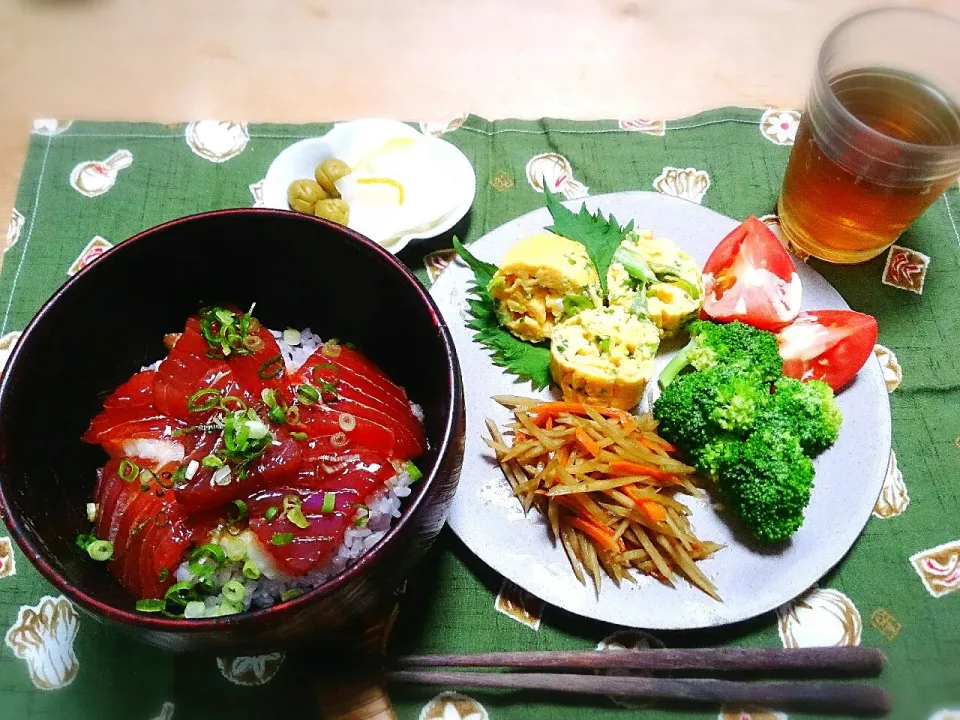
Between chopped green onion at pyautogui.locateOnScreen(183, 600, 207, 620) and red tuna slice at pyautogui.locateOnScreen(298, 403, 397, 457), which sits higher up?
red tuna slice at pyautogui.locateOnScreen(298, 403, 397, 457)

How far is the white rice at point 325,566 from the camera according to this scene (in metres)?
1.18

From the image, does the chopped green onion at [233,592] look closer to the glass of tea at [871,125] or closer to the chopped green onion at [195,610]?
the chopped green onion at [195,610]

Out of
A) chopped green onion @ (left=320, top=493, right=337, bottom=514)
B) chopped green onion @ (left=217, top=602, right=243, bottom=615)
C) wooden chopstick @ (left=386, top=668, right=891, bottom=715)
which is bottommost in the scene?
wooden chopstick @ (left=386, top=668, right=891, bottom=715)

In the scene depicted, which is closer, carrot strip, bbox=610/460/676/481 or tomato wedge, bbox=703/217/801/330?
carrot strip, bbox=610/460/676/481

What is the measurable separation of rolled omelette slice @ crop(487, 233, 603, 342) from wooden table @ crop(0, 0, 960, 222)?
74 centimetres

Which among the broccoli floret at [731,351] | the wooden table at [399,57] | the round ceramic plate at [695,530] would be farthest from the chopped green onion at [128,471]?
the wooden table at [399,57]

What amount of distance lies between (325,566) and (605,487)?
0.60 metres

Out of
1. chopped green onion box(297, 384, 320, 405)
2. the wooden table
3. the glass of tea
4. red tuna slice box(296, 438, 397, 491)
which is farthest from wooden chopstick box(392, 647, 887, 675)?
the wooden table

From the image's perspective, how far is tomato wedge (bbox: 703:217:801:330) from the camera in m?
1.71

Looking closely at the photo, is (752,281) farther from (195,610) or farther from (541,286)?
(195,610)

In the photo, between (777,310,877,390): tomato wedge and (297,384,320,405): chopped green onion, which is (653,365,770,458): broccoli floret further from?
(297,384,320,405): chopped green onion

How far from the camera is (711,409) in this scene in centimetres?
152

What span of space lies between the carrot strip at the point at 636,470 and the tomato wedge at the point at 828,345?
1.39ft

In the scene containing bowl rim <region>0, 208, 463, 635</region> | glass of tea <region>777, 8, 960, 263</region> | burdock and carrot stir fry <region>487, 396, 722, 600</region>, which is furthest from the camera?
glass of tea <region>777, 8, 960, 263</region>
